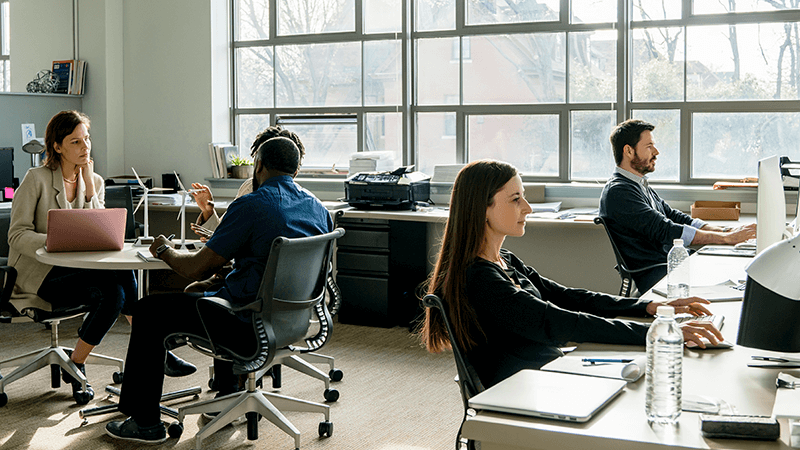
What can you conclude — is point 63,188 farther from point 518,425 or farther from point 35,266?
point 518,425

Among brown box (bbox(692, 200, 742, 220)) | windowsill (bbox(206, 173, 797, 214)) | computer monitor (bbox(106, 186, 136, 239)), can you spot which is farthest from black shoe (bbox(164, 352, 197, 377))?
brown box (bbox(692, 200, 742, 220))

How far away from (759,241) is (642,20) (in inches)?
103

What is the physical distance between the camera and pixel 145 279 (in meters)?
4.25

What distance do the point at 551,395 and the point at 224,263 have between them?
166cm

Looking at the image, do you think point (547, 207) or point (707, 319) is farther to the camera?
point (547, 207)

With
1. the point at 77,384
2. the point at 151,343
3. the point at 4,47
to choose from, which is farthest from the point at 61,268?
the point at 4,47

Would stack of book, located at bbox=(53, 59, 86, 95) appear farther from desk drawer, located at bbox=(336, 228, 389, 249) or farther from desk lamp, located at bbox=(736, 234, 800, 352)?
desk lamp, located at bbox=(736, 234, 800, 352)

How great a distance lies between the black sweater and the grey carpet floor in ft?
3.74

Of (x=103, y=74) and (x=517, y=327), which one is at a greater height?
(x=103, y=74)

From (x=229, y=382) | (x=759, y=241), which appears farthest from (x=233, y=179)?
(x=759, y=241)

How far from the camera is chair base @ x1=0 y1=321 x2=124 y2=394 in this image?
346 cm

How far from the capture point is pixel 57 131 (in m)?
3.53

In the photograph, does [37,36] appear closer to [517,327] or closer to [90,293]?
[90,293]

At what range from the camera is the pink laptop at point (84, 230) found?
126 inches
